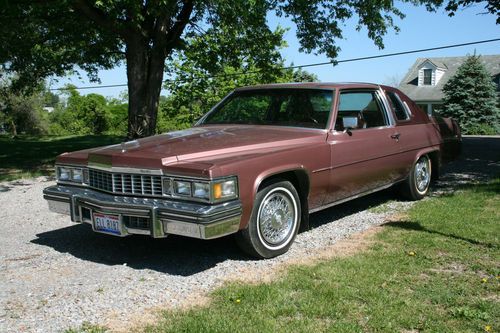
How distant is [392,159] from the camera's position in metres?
6.57

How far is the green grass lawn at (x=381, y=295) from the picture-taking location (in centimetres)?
340

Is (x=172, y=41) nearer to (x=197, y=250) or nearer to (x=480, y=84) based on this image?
(x=197, y=250)

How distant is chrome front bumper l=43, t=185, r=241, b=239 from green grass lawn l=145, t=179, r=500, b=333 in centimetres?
52

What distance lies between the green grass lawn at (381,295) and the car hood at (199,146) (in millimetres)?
1171

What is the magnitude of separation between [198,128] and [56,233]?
2.07 metres

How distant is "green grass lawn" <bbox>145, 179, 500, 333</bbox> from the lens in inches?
134

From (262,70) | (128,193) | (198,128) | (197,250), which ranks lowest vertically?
(197,250)

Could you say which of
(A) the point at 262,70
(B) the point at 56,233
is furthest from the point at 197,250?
(A) the point at 262,70

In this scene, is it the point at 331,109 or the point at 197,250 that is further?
the point at 331,109

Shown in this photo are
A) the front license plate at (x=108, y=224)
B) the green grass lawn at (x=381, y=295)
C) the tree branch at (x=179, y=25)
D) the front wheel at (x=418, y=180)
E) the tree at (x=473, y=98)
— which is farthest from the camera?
the tree at (x=473, y=98)

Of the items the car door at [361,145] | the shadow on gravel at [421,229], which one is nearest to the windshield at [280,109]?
the car door at [361,145]

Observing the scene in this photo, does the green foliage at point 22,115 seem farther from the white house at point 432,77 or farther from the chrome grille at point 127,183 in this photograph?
the chrome grille at point 127,183

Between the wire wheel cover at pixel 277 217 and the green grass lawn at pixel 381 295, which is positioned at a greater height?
the wire wheel cover at pixel 277 217

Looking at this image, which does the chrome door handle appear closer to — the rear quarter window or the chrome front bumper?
the rear quarter window
